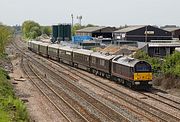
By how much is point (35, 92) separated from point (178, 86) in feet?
42.1

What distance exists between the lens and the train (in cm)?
3681

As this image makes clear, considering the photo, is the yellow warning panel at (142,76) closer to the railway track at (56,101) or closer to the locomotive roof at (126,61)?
the locomotive roof at (126,61)

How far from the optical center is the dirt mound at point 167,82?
38.1 meters

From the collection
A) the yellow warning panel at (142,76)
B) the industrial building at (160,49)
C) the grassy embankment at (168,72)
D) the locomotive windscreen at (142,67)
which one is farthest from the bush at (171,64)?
the industrial building at (160,49)

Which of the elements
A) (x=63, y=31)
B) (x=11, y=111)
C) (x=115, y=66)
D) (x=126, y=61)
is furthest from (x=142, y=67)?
(x=63, y=31)

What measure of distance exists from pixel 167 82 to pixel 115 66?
558 centimetres

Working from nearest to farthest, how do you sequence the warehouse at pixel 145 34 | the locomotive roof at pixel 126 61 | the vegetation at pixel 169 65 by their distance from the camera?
the locomotive roof at pixel 126 61 < the vegetation at pixel 169 65 < the warehouse at pixel 145 34

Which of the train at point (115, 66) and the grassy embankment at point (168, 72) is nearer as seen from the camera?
the train at point (115, 66)

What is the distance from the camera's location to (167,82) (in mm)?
39125

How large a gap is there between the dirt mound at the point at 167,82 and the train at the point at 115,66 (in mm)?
2384

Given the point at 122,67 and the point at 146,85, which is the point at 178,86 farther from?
the point at 122,67

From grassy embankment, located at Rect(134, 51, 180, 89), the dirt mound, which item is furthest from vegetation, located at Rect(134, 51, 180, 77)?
the dirt mound

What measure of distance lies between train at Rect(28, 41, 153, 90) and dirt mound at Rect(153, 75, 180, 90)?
93.9 inches

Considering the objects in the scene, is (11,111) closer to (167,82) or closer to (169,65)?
(167,82)
